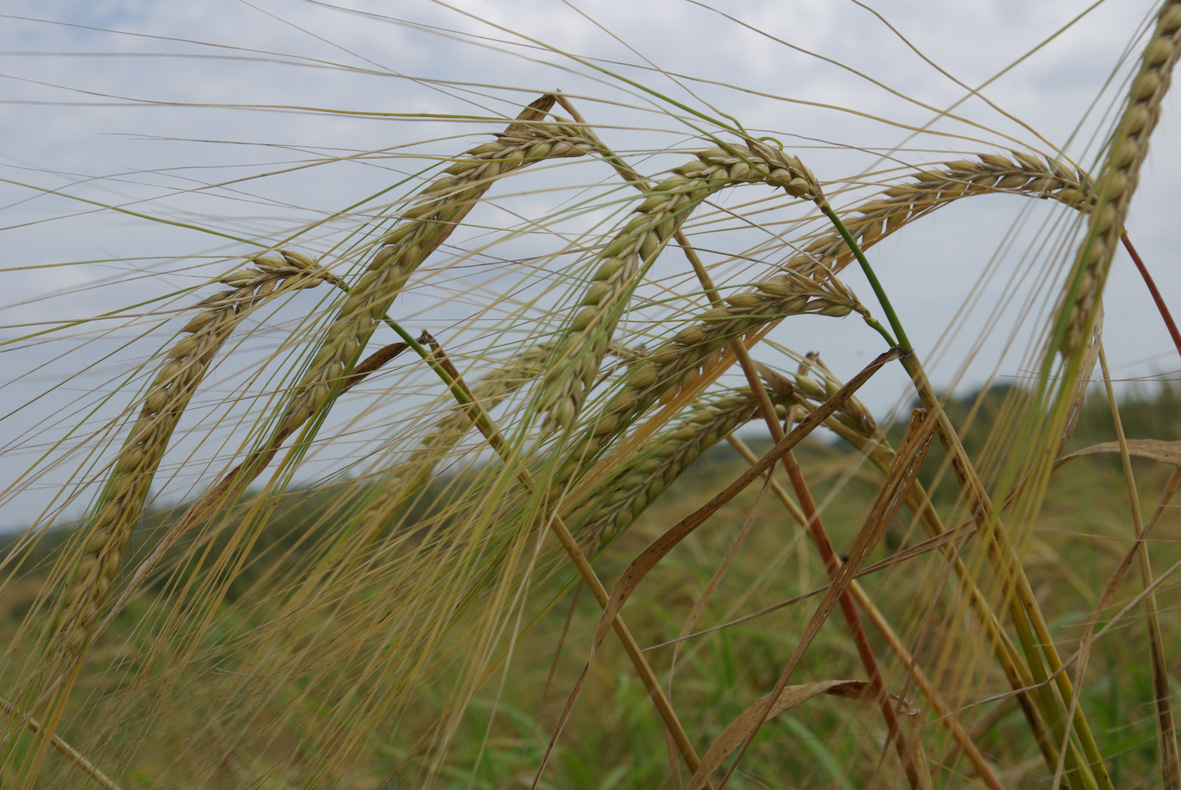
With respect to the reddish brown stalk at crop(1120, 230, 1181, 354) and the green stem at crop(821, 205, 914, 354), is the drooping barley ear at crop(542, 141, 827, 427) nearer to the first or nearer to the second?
the green stem at crop(821, 205, 914, 354)

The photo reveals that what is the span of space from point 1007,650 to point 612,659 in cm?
177

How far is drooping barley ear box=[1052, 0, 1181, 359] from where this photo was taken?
1.41ft

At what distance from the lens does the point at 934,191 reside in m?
0.77

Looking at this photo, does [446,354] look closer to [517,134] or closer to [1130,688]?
[517,134]

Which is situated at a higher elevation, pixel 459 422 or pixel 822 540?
pixel 459 422

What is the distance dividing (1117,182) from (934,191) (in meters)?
0.32

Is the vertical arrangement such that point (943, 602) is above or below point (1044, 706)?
below

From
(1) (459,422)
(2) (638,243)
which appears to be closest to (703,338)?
(2) (638,243)

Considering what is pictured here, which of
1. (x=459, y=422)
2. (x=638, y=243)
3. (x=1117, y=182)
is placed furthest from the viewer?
(x=459, y=422)

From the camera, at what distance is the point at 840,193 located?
77 centimetres

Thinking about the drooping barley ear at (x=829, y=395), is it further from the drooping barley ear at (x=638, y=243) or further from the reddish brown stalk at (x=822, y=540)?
the drooping barley ear at (x=638, y=243)

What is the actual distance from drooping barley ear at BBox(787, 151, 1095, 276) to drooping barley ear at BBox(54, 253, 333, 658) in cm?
52

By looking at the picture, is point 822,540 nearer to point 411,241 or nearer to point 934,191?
point 934,191

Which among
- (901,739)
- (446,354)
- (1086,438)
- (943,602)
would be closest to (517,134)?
(446,354)
